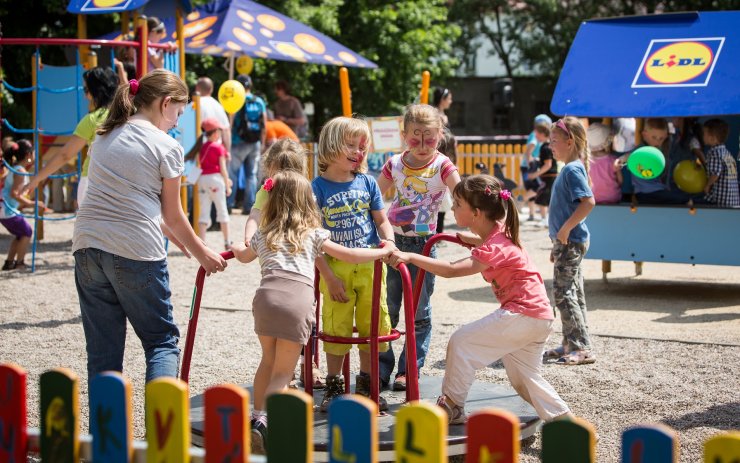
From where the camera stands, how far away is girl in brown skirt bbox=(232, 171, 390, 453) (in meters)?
4.37

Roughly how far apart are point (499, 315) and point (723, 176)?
550 cm

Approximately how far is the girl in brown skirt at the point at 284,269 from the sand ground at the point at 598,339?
1203mm

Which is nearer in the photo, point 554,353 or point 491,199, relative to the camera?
point 491,199

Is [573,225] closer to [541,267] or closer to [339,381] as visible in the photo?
[339,381]

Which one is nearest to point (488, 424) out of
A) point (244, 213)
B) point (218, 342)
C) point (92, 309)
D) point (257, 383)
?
point (257, 383)

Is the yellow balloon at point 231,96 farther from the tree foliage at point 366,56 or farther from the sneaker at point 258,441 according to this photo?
the sneaker at point 258,441

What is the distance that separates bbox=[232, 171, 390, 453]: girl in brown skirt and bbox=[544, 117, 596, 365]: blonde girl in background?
2590 mm

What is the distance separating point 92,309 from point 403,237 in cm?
196

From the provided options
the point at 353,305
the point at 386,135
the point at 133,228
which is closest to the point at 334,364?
the point at 353,305

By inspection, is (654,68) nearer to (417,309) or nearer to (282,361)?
(417,309)

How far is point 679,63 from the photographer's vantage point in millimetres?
9438

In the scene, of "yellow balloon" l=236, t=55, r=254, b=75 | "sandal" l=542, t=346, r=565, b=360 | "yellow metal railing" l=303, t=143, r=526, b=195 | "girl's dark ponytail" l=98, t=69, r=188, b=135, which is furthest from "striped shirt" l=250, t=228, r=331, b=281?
"yellow metal railing" l=303, t=143, r=526, b=195

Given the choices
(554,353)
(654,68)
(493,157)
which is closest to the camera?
(554,353)

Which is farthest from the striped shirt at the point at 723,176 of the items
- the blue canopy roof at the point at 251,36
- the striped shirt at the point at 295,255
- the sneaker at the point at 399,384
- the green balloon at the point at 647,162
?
the blue canopy roof at the point at 251,36
